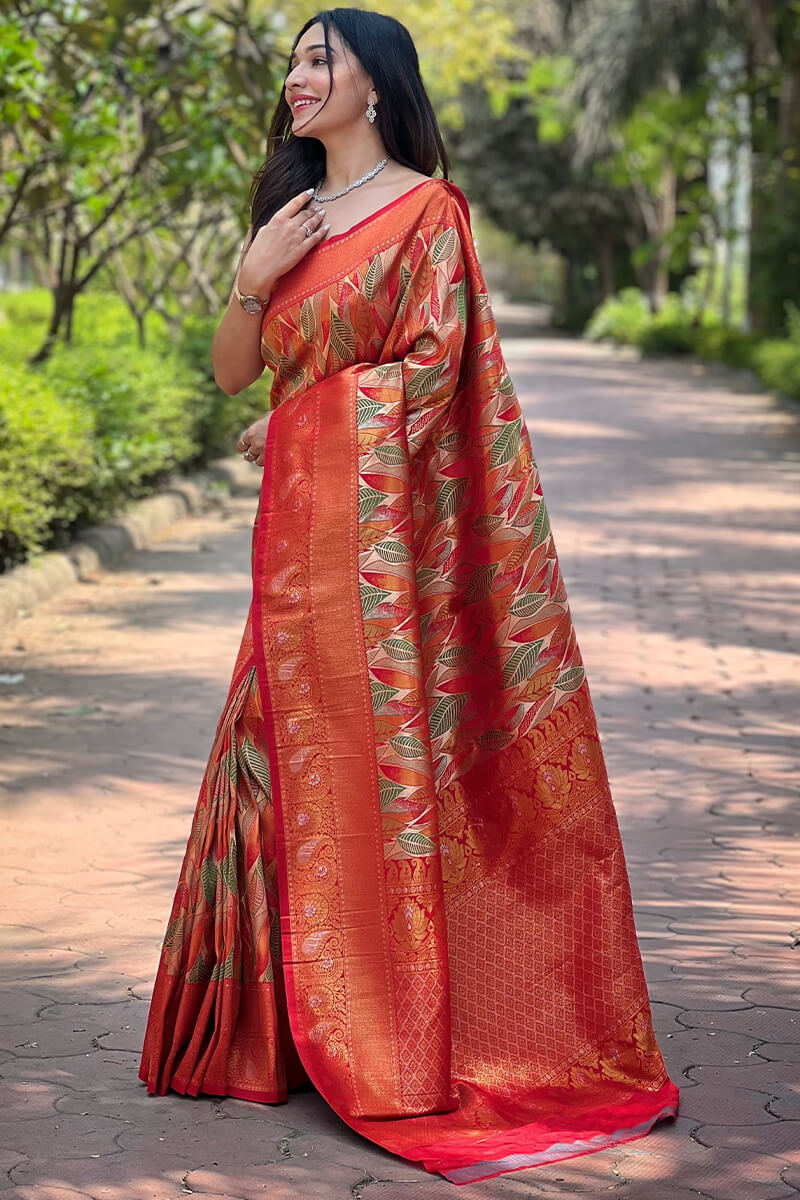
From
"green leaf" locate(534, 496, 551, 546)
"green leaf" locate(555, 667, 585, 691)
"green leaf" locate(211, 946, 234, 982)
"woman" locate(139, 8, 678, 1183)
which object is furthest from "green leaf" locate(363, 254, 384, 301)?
"green leaf" locate(211, 946, 234, 982)

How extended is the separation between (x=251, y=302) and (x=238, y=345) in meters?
0.09

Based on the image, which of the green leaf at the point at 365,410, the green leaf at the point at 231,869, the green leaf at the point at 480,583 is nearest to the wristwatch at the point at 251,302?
the green leaf at the point at 365,410

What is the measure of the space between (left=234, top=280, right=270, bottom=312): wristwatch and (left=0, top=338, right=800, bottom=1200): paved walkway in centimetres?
139

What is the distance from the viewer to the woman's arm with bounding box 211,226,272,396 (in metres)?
2.83

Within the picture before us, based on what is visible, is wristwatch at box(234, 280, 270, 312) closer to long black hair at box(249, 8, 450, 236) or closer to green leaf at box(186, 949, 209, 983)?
long black hair at box(249, 8, 450, 236)

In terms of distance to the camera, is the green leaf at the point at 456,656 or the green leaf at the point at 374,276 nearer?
the green leaf at the point at 374,276

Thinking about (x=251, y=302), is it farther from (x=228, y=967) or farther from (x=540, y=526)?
(x=228, y=967)

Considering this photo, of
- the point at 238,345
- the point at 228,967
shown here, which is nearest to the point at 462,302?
the point at 238,345

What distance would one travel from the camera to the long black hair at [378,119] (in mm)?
2719

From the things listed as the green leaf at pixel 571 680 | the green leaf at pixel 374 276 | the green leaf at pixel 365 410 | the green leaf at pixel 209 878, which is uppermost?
the green leaf at pixel 374 276

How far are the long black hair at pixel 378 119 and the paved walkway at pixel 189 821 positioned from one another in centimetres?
159

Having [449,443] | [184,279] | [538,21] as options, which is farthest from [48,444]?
[538,21]

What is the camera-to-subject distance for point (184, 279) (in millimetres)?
16703

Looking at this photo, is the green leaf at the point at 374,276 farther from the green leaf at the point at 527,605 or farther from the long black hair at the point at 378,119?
the green leaf at the point at 527,605
